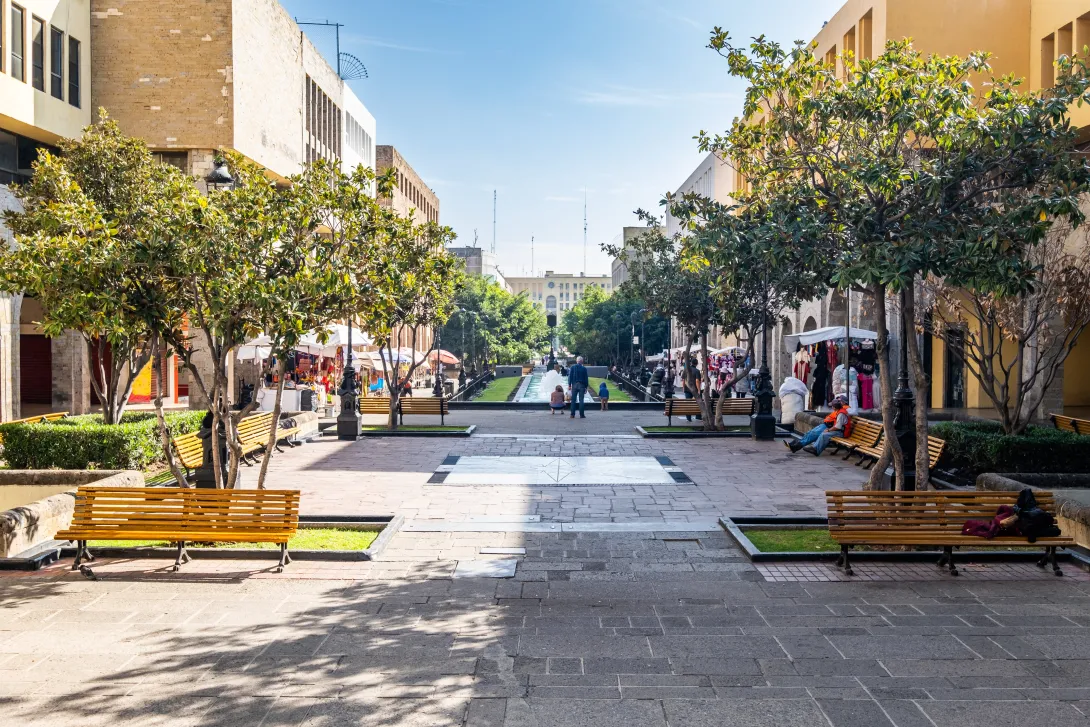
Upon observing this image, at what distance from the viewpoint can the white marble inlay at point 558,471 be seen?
45.2 feet

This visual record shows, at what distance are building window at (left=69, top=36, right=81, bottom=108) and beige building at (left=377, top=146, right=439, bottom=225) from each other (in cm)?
3099

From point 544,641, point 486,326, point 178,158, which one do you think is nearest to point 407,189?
point 486,326

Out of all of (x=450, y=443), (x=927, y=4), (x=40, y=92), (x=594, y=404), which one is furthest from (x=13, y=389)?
(x=927, y=4)

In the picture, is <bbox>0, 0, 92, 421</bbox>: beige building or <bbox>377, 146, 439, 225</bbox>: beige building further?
<bbox>377, 146, 439, 225</bbox>: beige building

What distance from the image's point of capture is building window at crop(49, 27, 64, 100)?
24.5 meters

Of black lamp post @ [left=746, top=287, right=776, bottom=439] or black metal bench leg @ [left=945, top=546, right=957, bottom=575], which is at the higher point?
black lamp post @ [left=746, top=287, right=776, bottom=439]

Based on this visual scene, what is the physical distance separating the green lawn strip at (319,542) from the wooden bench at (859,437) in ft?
28.0

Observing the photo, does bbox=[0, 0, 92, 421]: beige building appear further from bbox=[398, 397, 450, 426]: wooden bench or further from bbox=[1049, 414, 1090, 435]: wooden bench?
bbox=[1049, 414, 1090, 435]: wooden bench

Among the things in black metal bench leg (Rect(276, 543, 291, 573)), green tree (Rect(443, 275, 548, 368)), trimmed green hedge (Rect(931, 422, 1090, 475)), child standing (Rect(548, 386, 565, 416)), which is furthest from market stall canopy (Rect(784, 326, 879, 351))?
green tree (Rect(443, 275, 548, 368))

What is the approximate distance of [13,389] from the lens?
21.3m

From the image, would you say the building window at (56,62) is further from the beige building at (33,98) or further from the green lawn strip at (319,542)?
the green lawn strip at (319,542)

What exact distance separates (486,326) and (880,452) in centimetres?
5134

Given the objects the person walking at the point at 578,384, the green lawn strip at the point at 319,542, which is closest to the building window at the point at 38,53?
the person walking at the point at 578,384

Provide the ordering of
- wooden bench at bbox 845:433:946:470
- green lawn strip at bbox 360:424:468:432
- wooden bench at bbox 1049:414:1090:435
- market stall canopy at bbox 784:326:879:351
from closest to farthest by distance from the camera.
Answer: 1. wooden bench at bbox 845:433:946:470
2. wooden bench at bbox 1049:414:1090:435
3. green lawn strip at bbox 360:424:468:432
4. market stall canopy at bbox 784:326:879:351
